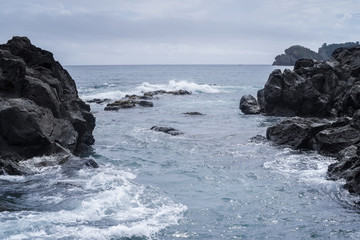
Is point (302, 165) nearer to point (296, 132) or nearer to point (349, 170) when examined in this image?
point (349, 170)

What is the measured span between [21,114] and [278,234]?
1225cm

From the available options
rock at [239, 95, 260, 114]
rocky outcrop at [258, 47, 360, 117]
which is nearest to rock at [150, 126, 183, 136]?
rocky outcrop at [258, 47, 360, 117]

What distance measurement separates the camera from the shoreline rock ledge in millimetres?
17406

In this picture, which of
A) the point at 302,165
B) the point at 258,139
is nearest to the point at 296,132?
the point at 258,139

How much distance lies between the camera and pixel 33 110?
1839 cm

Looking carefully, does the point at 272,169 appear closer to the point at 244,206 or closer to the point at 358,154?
the point at 358,154

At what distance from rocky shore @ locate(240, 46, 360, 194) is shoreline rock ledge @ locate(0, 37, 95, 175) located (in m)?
13.0

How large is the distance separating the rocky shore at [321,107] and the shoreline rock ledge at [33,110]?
13.0 meters

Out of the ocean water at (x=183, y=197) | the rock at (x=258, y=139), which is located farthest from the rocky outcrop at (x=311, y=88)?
the ocean water at (x=183, y=197)

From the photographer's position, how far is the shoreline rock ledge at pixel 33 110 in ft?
57.1

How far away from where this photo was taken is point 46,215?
1287 centimetres

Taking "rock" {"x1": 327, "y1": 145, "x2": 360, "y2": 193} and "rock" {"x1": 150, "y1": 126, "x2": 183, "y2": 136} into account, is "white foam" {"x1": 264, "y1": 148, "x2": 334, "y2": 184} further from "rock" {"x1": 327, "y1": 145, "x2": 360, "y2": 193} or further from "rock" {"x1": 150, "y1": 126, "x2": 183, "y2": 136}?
"rock" {"x1": 150, "y1": 126, "x2": 183, "y2": 136}

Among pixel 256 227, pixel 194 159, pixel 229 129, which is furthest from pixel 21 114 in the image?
pixel 229 129

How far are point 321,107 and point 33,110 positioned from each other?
89.9 ft
